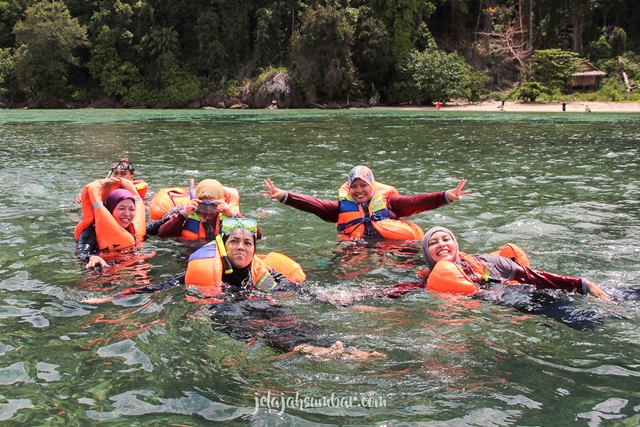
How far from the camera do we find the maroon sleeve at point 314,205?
8258 mm

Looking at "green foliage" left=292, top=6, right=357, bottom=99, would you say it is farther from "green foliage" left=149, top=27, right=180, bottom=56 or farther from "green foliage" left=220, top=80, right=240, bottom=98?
"green foliage" left=149, top=27, right=180, bottom=56

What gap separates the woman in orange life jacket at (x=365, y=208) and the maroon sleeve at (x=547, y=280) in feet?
7.10

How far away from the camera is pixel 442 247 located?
20.1ft

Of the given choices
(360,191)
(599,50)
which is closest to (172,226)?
(360,191)

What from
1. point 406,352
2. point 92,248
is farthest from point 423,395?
point 92,248

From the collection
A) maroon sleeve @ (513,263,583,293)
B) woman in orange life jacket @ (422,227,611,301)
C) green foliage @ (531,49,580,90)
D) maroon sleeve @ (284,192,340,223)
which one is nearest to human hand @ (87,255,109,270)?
maroon sleeve @ (284,192,340,223)

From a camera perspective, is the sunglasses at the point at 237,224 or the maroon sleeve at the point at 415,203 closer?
the sunglasses at the point at 237,224

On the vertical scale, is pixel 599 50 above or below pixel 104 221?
above

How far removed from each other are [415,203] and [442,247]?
2.16 meters

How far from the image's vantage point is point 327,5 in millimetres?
48719

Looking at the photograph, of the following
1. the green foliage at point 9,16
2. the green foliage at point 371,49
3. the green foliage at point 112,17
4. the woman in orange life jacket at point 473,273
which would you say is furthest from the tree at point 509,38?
the green foliage at point 9,16

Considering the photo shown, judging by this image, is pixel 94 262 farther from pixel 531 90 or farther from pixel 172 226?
pixel 531 90

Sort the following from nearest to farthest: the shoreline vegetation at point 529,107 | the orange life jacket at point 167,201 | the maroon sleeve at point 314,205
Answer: the maroon sleeve at point 314,205, the orange life jacket at point 167,201, the shoreline vegetation at point 529,107

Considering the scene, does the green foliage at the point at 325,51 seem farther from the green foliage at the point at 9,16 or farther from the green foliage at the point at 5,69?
the green foliage at the point at 9,16
